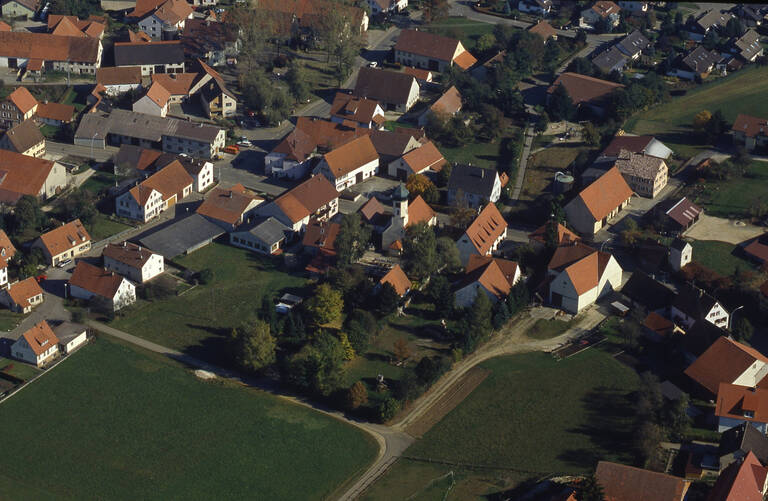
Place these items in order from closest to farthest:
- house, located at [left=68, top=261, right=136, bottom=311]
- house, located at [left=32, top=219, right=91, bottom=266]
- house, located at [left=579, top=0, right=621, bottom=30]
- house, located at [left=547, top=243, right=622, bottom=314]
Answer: house, located at [left=68, top=261, right=136, bottom=311], house, located at [left=547, top=243, right=622, bottom=314], house, located at [left=32, top=219, right=91, bottom=266], house, located at [left=579, top=0, right=621, bottom=30]

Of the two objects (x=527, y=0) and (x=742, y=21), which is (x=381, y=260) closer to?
(x=527, y=0)

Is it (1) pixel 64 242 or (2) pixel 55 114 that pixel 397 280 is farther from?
(2) pixel 55 114

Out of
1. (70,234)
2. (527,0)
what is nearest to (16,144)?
(70,234)

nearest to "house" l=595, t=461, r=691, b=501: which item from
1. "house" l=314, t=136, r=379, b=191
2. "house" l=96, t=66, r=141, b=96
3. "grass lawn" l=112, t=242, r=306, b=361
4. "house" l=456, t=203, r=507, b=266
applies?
"house" l=456, t=203, r=507, b=266

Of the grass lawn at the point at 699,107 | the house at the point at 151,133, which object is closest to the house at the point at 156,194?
the house at the point at 151,133

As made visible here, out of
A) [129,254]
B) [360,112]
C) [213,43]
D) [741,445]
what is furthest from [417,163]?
[741,445]

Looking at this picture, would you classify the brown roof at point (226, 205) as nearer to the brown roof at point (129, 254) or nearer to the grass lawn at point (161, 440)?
the brown roof at point (129, 254)

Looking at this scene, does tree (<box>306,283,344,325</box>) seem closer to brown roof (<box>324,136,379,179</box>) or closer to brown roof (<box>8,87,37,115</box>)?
brown roof (<box>324,136,379,179</box>)

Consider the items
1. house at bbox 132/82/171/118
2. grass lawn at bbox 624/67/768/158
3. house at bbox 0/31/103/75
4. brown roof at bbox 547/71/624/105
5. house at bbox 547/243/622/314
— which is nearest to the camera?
house at bbox 547/243/622/314
